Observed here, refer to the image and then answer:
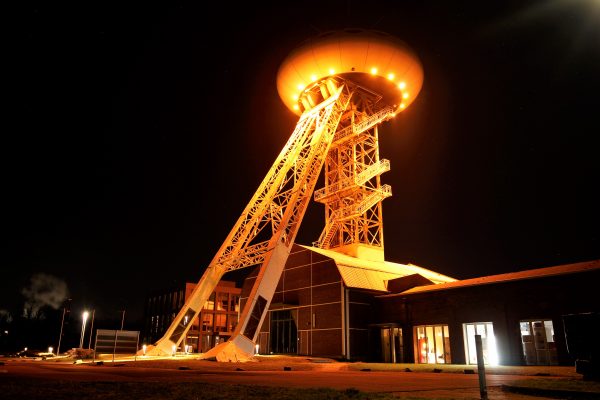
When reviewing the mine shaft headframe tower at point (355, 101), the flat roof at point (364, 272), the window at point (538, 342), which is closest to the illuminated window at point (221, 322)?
the mine shaft headframe tower at point (355, 101)

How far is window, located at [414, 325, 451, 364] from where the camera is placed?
82.6 ft

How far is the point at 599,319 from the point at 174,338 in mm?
21740

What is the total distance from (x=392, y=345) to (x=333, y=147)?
16987 millimetres

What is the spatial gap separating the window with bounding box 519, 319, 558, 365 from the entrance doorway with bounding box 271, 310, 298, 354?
1423 centimetres

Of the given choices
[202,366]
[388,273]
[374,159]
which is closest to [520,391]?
[202,366]

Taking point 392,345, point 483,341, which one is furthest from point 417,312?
point 483,341

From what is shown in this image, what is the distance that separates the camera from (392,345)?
27.8 m

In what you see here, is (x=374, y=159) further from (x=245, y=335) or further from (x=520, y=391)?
(x=520, y=391)

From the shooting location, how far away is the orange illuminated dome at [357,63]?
33531 millimetres

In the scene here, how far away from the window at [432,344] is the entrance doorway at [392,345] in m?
1.19

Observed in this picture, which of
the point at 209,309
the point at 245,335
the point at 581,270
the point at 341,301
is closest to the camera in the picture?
the point at 581,270

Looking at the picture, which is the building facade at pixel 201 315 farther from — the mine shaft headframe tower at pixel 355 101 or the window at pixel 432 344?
the window at pixel 432 344

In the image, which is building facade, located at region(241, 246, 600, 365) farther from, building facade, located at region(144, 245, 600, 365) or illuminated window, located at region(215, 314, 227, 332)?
illuminated window, located at region(215, 314, 227, 332)

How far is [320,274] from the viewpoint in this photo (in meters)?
30.2
